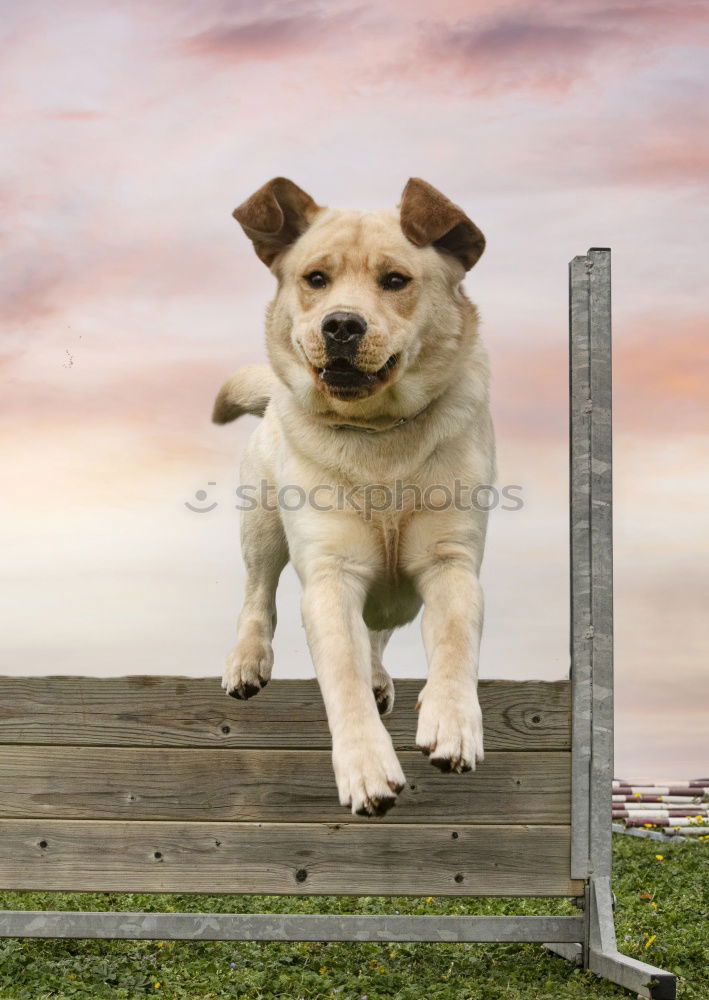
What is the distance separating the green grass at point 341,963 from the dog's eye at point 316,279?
2983mm

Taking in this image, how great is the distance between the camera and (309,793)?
183 inches

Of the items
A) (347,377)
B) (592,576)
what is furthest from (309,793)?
(347,377)

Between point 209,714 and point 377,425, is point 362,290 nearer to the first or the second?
point 377,425

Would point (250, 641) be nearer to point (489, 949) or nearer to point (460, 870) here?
point (460, 870)

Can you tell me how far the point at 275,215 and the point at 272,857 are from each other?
100 inches

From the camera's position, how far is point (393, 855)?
4.70m

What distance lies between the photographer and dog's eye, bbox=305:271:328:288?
3.57 metres

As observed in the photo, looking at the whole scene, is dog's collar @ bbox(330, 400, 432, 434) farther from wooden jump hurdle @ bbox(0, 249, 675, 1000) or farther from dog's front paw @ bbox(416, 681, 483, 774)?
wooden jump hurdle @ bbox(0, 249, 675, 1000)

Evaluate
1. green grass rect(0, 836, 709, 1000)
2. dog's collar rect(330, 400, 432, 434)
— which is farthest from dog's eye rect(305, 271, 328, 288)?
green grass rect(0, 836, 709, 1000)

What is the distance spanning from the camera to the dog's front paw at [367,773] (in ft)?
10.0

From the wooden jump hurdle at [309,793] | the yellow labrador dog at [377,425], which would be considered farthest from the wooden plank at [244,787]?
the yellow labrador dog at [377,425]

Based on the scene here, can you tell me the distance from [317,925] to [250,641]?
1.26m

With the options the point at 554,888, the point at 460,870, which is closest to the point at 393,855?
the point at 460,870

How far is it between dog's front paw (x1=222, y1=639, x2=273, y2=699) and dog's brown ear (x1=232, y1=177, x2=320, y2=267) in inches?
56.7
